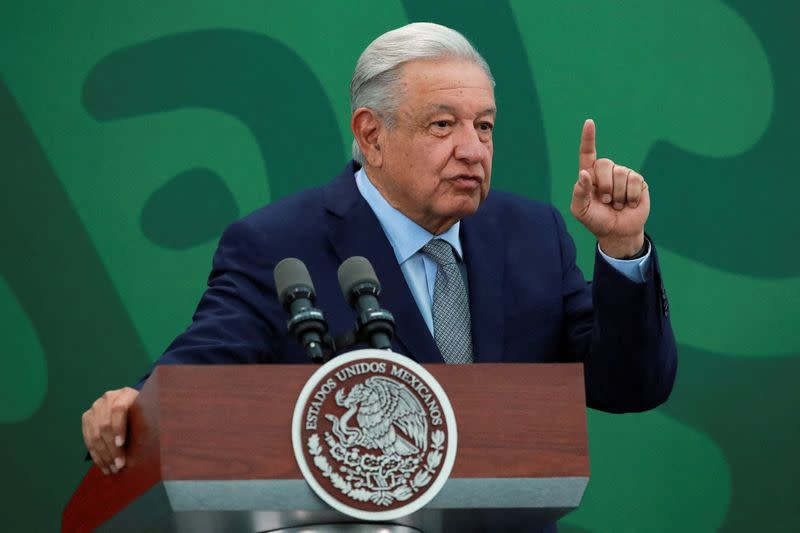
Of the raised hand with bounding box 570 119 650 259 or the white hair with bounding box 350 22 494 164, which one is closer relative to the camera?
the raised hand with bounding box 570 119 650 259

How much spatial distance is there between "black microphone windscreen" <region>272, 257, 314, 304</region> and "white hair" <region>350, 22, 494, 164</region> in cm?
82

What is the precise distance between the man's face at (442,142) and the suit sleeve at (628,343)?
34 centimetres

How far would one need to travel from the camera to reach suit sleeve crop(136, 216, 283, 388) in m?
2.46

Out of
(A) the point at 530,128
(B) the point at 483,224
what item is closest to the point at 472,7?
(A) the point at 530,128

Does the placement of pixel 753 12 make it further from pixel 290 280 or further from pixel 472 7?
pixel 290 280

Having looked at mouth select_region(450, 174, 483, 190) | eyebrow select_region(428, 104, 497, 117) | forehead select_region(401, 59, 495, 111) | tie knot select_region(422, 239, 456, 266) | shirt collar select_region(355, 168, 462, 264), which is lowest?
tie knot select_region(422, 239, 456, 266)

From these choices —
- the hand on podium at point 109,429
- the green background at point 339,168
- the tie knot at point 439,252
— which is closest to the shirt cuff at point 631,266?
the tie knot at point 439,252

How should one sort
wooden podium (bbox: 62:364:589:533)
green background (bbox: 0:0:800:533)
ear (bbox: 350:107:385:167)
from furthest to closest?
green background (bbox: 0:0:800:533) < ear (bbox: 350:107:385:167) < wooden podium (bbox: 62:364:589:533)

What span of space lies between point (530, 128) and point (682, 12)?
548mm

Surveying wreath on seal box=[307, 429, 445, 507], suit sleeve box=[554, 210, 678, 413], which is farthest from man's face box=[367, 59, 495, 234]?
wreath on seal box=[307, 429, 445, 507]

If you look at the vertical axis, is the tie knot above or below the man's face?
below

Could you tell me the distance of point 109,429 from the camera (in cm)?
211

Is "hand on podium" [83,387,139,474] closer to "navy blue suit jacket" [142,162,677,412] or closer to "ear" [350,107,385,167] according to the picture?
"navy blue suit jacket" [142,162,677,412]

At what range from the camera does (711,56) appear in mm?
3938
